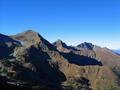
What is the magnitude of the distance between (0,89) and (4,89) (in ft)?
15.4

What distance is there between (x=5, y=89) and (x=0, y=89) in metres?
5.15

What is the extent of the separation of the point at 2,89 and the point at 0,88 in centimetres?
106

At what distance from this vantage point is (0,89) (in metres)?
126

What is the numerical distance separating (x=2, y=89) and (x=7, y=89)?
174 inches

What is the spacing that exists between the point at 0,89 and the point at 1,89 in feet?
4.19

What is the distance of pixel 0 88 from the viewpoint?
129 m

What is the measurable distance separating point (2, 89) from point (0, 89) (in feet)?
8.19

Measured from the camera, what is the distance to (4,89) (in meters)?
131

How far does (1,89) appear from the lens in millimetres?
127562

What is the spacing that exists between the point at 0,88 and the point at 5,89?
300 cm

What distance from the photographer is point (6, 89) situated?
13200cm

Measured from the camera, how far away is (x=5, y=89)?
131250mm

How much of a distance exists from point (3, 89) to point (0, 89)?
144 inches
